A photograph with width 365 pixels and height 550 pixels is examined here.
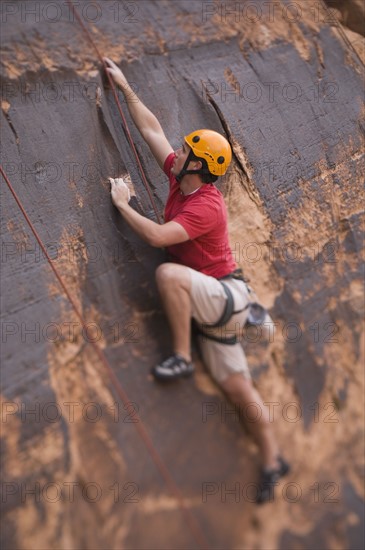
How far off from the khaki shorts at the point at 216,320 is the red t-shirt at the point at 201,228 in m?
0.13

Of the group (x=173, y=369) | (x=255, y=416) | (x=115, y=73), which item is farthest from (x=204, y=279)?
(x=115, y=73)

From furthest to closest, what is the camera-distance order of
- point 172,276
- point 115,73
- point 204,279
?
point 115,73 < point 204,279 < point 172,276

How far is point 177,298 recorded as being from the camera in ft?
13.5

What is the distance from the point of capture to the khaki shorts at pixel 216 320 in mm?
4203

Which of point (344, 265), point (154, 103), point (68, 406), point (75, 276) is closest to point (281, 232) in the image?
point (344, 265)

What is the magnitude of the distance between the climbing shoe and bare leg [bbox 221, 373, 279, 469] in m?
0.29

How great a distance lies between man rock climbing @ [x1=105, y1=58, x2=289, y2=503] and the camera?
13.6ft

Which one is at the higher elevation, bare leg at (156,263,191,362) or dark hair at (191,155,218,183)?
dark hair at (191,155,218,183)

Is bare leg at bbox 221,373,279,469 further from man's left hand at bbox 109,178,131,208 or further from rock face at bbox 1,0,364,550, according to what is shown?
man's left hand at bbox 109,178,131,208

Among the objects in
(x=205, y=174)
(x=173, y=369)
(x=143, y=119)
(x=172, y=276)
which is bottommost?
(x=173, y=369)

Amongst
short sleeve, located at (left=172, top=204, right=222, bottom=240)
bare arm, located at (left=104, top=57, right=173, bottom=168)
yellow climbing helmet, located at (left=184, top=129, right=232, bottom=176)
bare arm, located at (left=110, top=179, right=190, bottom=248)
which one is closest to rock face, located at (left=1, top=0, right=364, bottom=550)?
bare arm, located at (left=104, top=57, right=173, bottom=168)

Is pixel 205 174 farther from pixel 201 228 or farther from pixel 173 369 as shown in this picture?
pixel 173 369

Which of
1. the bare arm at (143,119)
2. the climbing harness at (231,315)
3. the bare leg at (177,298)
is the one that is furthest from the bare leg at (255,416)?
the bare arm at (143,119)

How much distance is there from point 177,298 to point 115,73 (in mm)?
1749
